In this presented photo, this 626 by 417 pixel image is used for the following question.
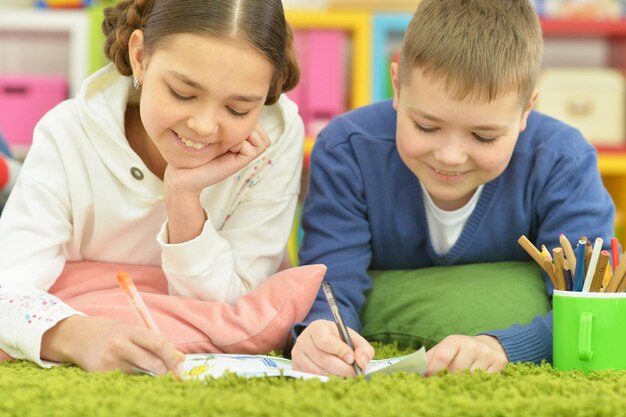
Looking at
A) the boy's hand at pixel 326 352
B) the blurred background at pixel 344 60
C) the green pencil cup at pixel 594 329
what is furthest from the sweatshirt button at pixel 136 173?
the blurred background at pixel 344 60

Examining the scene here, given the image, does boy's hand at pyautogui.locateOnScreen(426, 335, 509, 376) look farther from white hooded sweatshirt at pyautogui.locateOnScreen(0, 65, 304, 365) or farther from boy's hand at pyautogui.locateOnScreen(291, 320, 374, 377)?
white hooded sweatshirt at pyautogui.locateOnScreen(0, 65, 304, 365)

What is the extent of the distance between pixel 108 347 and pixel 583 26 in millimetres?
1988

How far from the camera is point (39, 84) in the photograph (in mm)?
2379

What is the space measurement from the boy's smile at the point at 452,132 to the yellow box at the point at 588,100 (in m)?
1.37

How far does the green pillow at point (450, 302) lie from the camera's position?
1.20 metres

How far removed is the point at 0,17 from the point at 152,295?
4.92ft

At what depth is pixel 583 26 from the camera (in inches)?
100.0

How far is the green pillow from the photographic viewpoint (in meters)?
1.20

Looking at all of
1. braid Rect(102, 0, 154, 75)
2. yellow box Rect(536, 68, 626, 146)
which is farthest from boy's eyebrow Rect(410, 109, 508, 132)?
yellow box Rect(536, 68, 626, 146)

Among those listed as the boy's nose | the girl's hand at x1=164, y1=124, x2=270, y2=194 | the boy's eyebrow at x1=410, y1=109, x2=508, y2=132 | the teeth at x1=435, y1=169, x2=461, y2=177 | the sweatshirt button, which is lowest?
the sweatshirt button

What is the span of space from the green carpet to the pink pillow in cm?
20

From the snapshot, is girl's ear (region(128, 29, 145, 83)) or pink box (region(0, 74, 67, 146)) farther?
pink box (region(0, 74, 67, 146))

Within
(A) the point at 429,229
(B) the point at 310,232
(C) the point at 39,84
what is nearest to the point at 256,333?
(B) the point at 310,232

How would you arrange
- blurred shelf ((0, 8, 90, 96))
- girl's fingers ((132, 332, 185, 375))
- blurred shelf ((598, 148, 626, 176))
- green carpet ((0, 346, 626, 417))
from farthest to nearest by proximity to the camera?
blurred shelf ((598, 148, 626, 176)) < blurred shelf ((0, 8, 90, 96)) < girl's fingers ((132, 332, 185, 375)) < green carpet ((0, 346, 626, 417))
